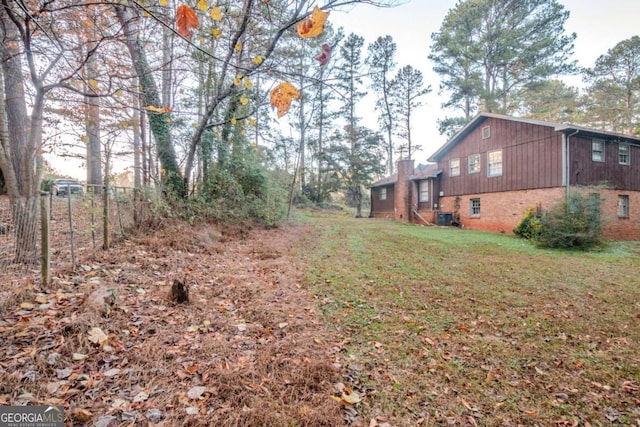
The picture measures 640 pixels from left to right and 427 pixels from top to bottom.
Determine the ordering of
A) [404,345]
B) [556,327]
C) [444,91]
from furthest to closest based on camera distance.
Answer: [444,91]
[556,327]
[404,345]

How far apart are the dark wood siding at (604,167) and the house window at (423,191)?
7.02 metres

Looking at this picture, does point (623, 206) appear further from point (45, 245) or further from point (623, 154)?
point (45, 245)

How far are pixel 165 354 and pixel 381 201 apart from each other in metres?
20.7

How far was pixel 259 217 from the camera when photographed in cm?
993

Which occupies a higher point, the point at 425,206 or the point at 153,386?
the point at 425,206

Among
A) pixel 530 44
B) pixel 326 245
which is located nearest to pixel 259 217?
pixel 326 245

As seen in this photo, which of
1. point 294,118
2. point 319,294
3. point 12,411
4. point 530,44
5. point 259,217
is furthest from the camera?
point 294,118

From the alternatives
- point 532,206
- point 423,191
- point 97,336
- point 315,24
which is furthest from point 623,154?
point 97,336

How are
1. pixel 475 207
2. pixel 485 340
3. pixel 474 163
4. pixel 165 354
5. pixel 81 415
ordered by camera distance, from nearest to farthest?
pixel 81 415 → pixel 165 354 → pixel 485 340 → pixel 475 207 → pixel 474 163

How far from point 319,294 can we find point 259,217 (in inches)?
249

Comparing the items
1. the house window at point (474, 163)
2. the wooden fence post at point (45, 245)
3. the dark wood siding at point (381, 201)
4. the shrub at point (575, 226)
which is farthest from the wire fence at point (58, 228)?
the dark wood siding at point (381, 201)

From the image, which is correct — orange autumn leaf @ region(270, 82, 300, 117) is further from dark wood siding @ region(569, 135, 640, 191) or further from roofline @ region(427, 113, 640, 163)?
dark wood siding @ region(569, 135, 640, 191)

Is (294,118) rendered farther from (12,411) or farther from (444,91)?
(12,411)

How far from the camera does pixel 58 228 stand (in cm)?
384
